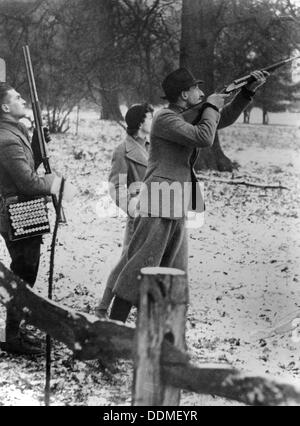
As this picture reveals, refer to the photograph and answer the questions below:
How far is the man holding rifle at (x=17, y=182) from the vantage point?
403 centimetres

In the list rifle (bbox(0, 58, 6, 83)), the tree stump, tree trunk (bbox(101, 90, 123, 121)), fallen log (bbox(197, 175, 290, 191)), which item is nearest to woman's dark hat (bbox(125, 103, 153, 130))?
rifle (bbox(0, 58, 6, 83))

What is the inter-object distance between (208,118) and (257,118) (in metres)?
10.3

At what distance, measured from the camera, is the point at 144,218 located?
3.88 metres

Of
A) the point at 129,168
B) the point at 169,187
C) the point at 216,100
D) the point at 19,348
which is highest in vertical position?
the point at 216,100

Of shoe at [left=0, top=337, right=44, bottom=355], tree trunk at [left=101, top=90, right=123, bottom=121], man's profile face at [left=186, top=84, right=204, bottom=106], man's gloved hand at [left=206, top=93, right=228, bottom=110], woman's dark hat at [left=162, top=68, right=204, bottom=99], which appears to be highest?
tree trunk at [left=101, top=90, right=123, bottom=121]

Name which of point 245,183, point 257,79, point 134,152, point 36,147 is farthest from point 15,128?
point 245,183

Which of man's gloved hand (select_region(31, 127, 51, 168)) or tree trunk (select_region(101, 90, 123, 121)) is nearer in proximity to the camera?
man's gloved hand (select_region(31, 127, 51, 168))

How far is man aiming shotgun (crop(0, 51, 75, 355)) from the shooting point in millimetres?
4027

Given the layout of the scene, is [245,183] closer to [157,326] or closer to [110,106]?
[110,106]

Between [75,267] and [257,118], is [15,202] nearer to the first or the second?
[75,267]

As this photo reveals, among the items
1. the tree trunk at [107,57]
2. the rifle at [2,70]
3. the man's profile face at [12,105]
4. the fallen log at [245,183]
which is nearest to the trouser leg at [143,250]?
the man's profile face at [12,105]

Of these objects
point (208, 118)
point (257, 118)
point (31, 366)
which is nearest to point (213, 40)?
point (208, 118)

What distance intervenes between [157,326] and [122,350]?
284mm

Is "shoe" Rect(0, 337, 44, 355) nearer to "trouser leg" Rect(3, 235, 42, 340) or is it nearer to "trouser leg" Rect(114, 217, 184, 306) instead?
"trouser leg" Rect(3, 235, 42, 340)
